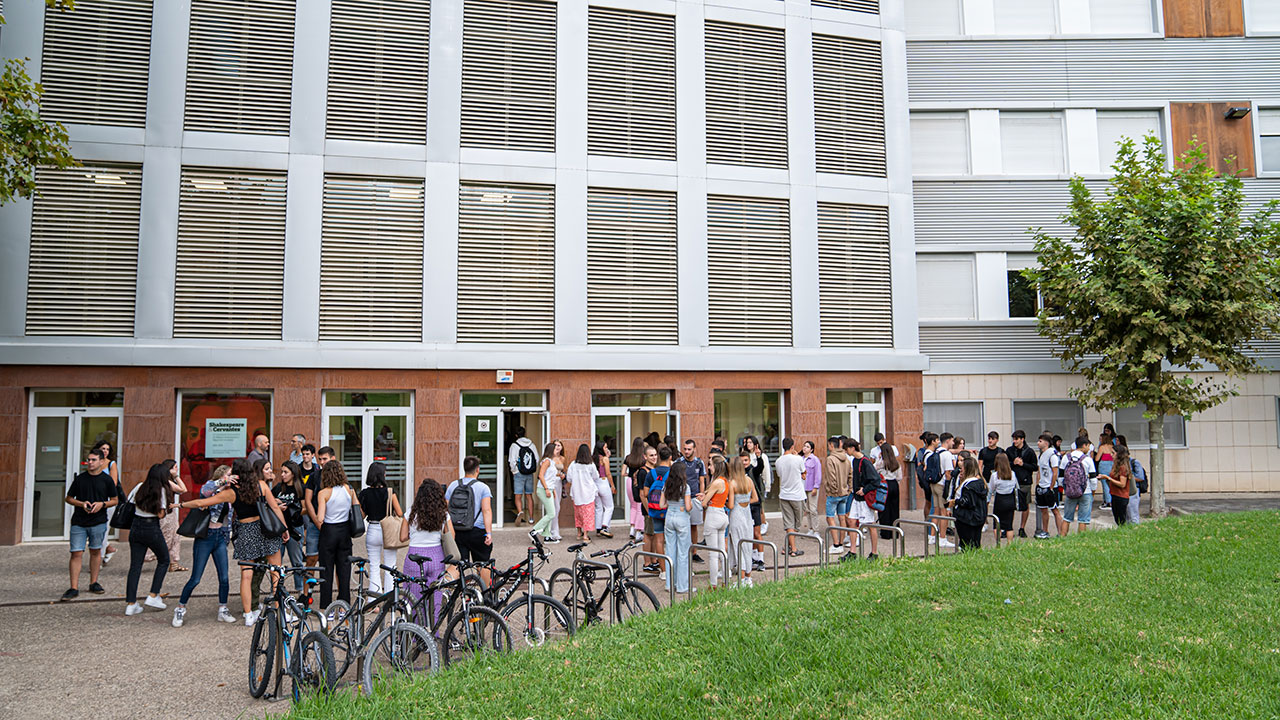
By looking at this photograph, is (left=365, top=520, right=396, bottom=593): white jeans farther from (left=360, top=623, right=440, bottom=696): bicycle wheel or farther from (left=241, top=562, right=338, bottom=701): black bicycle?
(left=360, top=623, right=440, bottom=696): bicycle wheel

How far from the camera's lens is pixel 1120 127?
21.9m

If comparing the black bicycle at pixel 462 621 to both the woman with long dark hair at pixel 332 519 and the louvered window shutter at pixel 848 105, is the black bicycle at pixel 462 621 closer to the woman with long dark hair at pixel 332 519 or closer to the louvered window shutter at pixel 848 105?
the woman with long dark hair at pixel 332 519

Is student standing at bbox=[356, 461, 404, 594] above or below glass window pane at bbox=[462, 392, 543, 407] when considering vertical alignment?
below

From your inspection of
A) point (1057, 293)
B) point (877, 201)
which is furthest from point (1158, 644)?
point (877, 201)

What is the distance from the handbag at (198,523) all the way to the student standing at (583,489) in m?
6.45

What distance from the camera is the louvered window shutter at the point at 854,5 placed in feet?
64.3

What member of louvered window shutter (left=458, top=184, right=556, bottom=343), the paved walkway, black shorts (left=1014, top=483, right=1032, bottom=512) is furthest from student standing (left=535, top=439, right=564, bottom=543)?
black shorts (left=1014, top=483, right=1032, bottom=512)

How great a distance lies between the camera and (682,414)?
58.1ft

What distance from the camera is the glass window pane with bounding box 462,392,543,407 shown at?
16844 mm

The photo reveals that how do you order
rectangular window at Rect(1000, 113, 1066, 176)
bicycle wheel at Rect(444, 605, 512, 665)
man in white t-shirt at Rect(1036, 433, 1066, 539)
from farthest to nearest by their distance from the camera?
rectangular window at Rect(1000, 113, 1066, 176), man in white t-shirt at Rect(1036, 433, 1066, 539), bicycle wheel at Rect(444, 605, 512, 665)

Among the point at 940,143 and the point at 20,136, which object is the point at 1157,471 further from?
the point at 20,136

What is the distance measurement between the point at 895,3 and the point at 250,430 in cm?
1786

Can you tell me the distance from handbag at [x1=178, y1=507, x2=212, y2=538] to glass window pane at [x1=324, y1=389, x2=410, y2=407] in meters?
7.21

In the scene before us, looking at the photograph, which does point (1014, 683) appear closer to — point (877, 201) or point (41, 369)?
point (877, 201)
